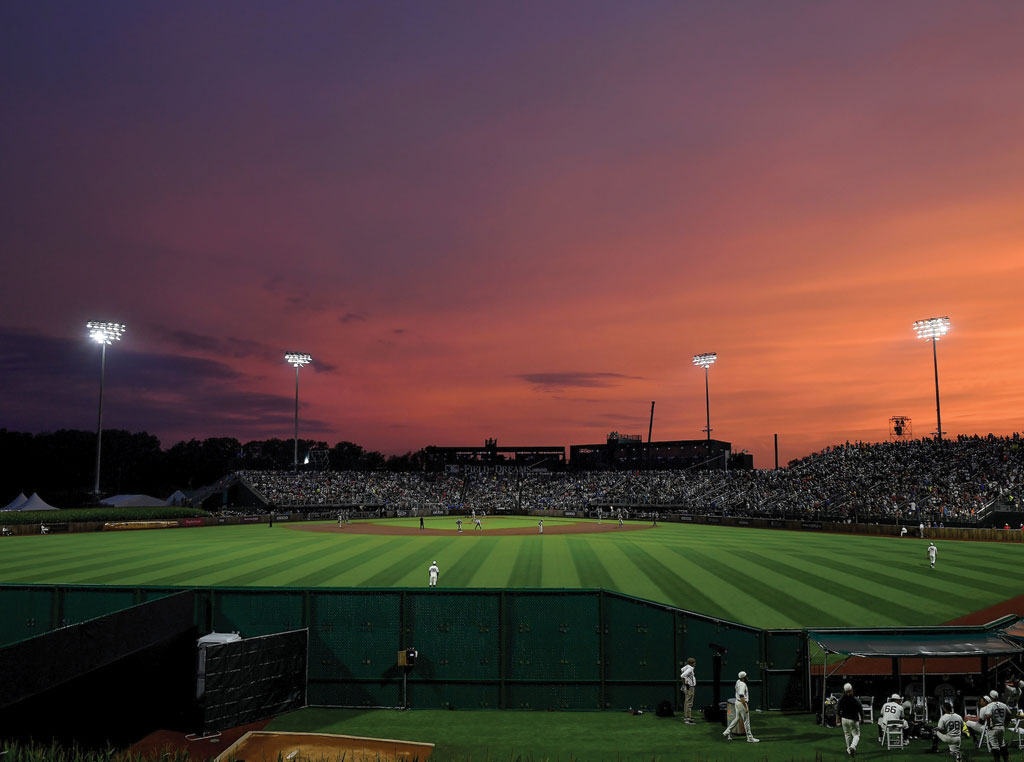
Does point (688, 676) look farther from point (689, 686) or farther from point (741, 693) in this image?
point (741, 693)

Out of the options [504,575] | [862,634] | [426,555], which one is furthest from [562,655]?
[426,555]

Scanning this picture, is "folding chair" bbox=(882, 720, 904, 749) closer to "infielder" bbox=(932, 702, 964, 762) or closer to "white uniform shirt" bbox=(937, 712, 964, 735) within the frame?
"infielder" bbox=(932, 702, 964, 762)

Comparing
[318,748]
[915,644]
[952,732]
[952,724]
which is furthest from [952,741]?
[318,748]

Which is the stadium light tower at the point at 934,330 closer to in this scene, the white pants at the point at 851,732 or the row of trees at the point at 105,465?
the white pants at the point at 851,732

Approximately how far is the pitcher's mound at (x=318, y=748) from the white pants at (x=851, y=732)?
6.73 metres

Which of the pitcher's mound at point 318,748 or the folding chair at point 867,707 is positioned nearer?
the pitcher's mound at point 318,748

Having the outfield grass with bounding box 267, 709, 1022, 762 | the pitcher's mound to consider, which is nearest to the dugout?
Result: the outfield grass with bounding box 267, 709, 1022, 762

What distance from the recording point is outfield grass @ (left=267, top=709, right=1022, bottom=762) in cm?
1034

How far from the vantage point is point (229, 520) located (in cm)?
7188

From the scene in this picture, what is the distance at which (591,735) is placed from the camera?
11258 mm

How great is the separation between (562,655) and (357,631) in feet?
13.6

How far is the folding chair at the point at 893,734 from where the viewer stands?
1107 cm

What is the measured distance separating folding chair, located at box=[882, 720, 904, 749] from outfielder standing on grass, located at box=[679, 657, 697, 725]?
10.4 feet

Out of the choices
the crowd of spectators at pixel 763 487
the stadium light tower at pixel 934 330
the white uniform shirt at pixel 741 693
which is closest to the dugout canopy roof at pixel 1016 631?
the white uniform shirt at pixel 741 693
